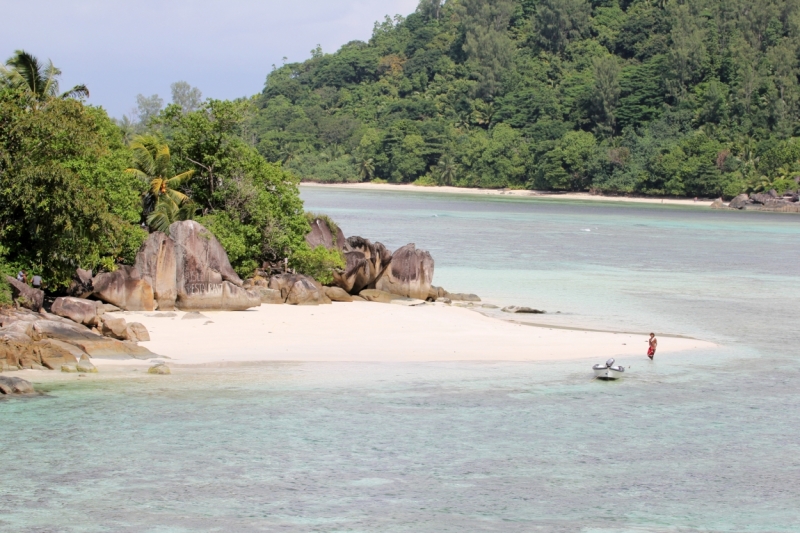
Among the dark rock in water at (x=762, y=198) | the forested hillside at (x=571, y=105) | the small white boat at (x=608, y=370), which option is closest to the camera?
the small white boat at (x=608, y=370)

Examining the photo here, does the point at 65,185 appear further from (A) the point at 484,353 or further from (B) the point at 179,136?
(A) the point at 484,353

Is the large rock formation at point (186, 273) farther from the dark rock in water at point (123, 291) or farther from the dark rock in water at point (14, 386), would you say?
the dark rock in water at point (14, 386)

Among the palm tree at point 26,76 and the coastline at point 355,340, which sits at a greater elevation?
the palm tree at point 26,76

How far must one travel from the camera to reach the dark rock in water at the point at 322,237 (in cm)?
2977

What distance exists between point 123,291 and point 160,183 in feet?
16.8

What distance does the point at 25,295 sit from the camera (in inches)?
825

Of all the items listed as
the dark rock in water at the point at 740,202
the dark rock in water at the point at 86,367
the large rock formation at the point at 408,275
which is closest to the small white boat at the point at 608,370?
the dark rock in water at the point at 86,367

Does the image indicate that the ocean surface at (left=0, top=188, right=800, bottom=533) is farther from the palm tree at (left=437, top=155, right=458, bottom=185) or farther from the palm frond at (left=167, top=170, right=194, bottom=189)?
the palm tree at (left=437, top=155, right=458, bottom=185)

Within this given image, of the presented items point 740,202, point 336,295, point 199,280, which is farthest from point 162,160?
point 740,202

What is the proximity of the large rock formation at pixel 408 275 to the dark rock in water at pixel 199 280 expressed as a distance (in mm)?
5426

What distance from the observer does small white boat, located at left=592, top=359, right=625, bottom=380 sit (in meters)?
19.4

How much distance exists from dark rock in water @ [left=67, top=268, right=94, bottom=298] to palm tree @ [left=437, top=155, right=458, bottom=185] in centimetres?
12637

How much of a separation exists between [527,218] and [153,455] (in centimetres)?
7020

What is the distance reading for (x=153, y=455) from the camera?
47.4ft
